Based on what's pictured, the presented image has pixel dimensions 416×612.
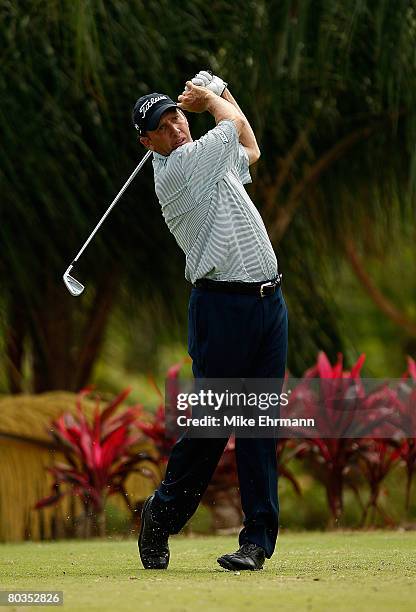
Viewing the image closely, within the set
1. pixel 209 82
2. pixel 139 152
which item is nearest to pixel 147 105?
pixel 209 82

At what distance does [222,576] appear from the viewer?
12.7 ft

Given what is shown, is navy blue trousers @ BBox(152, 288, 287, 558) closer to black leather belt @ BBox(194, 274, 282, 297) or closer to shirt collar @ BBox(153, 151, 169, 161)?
black leather belt @ BBox(194, 274, 282, 297)

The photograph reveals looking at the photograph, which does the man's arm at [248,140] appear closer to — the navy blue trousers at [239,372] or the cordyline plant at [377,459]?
the navy blue trousers at [239,372]

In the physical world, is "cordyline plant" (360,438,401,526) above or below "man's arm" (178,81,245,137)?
below

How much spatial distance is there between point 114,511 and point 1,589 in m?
3.30

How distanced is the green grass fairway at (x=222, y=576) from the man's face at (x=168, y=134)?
1368mm

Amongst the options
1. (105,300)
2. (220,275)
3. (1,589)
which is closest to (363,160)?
(105,300)

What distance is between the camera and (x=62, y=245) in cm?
770

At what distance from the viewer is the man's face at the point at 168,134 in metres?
4.11

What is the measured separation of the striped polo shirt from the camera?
400cm

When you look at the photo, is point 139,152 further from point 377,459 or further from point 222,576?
point 222,576

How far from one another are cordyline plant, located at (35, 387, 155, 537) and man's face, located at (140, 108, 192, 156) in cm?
239

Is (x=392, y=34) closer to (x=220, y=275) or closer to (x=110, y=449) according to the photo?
(x=110, y=449)

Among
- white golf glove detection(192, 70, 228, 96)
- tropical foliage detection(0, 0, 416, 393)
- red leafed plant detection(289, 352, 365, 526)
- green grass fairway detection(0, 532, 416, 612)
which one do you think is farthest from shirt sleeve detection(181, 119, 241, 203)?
red leafed plant detection(289, 352, 365, 526)
